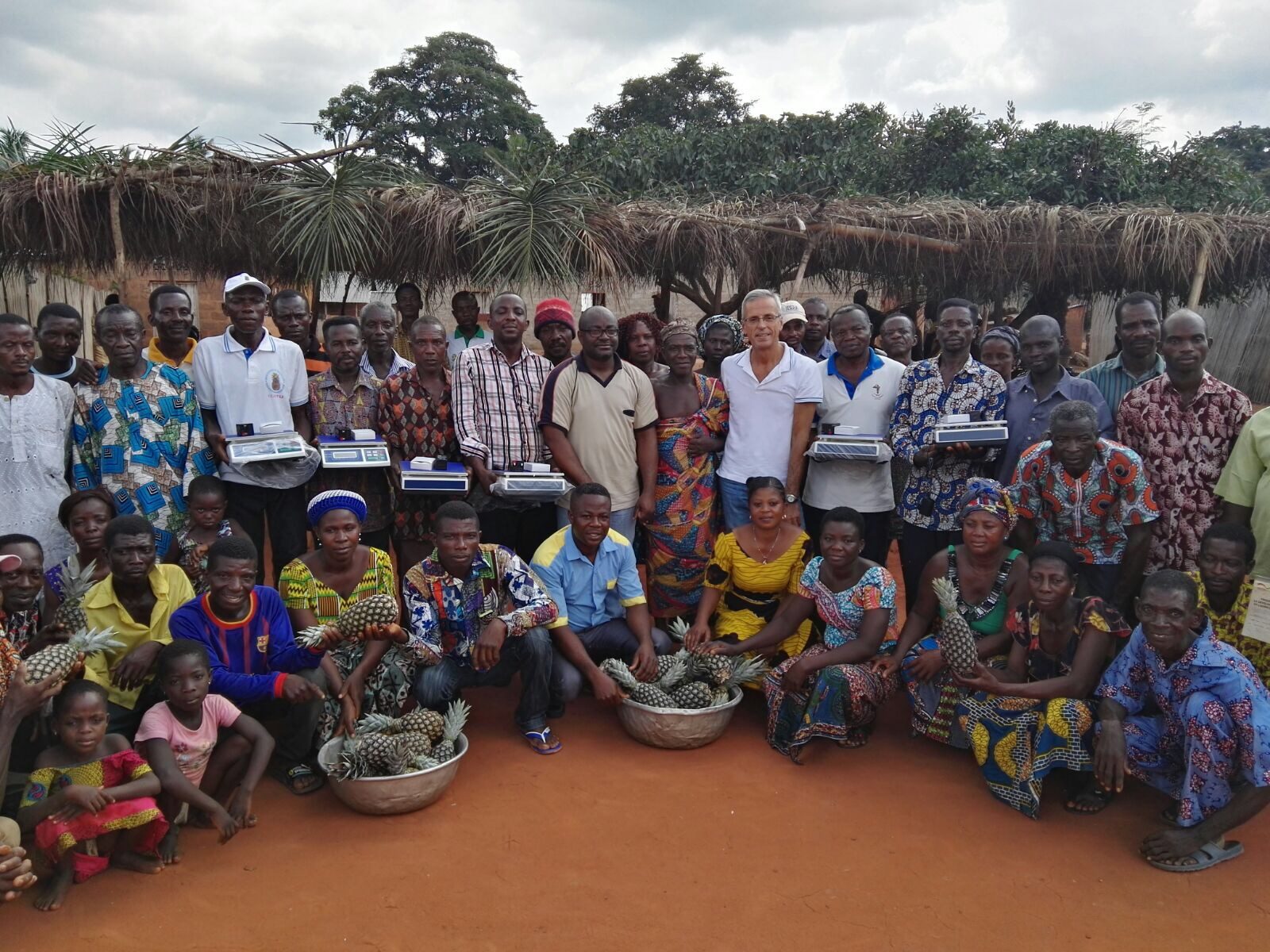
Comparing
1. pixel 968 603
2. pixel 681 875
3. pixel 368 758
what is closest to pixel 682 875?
pixel 681 875

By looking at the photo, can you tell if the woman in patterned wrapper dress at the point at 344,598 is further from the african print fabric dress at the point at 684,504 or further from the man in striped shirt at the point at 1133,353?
the man in striped shirt at the point at 1133,353

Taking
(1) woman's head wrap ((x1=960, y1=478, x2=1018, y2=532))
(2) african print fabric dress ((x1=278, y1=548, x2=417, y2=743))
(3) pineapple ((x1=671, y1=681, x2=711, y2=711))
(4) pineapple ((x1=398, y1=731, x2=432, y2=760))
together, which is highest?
(1) woman's head wrap ((x1=960, y1=478, x2=1018, y2=532))

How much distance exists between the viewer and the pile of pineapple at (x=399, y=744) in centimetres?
313

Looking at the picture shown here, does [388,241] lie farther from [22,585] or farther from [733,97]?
[733,97]

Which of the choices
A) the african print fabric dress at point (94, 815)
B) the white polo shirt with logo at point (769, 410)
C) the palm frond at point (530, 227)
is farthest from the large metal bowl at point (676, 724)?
the palm frond at point (530, 227)

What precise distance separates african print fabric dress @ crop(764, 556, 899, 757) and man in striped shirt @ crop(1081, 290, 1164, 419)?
61.0 inches

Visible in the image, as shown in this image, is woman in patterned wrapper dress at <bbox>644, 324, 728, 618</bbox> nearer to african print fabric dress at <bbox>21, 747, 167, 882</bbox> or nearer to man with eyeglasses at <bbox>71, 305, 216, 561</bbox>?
man with eyeglasses at <bbox>71, 305, 216, 561</bbox>

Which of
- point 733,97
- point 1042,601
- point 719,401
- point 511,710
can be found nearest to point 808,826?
point 1042,601

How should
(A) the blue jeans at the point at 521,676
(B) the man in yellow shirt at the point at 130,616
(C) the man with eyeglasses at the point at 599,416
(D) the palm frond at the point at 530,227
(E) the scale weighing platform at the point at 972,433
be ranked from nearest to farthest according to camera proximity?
(B) the man in yellow shirt at the point at 130,616, (A) the blue jeans at the point at 521,676, (E) the scale weighing platform at the point at 972,433, (C) the man with eyeglasses at the point at 599,416, (D) the palm frond at the point at 530,227

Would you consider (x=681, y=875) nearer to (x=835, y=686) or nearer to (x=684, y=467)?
(x=835, y=686)

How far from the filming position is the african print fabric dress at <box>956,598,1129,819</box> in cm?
321

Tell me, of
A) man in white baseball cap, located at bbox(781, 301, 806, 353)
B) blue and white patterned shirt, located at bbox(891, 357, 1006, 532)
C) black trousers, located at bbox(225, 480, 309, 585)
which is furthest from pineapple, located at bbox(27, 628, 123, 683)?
man in white baseball cap, located at bbox(781, 301, 806, 353)

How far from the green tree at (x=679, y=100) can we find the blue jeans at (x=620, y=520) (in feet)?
63.2

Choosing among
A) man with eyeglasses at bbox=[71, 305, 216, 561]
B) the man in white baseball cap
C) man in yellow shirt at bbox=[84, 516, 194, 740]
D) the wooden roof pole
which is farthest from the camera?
the wooden roof pole
